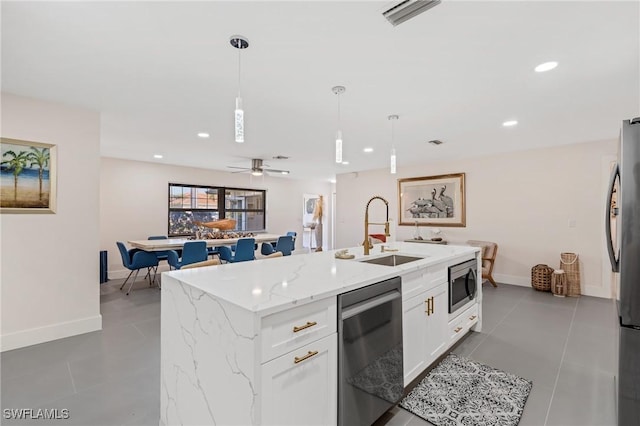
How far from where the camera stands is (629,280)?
60.3 inches

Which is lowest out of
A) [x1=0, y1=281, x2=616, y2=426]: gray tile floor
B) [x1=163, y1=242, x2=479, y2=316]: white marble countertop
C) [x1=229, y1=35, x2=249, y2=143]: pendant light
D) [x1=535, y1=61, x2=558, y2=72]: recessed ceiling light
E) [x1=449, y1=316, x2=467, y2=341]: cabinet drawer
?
[x1=0, y1=281, x2=616, y2=426]: gray tile floor

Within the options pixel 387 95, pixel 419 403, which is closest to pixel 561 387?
pixel 419 403

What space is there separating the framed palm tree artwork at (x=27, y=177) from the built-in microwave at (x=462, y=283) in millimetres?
3835

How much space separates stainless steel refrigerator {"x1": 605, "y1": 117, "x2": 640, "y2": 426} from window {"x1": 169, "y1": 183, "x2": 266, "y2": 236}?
6995mm

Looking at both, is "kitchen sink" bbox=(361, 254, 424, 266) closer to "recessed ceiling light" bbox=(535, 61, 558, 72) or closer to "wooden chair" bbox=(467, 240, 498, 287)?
"recessed ceiling light" bbox=(535, 61, 558, 72)

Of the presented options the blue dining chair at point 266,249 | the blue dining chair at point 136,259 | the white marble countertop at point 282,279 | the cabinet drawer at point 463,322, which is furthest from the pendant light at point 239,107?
the blue dining chair at point 266,249

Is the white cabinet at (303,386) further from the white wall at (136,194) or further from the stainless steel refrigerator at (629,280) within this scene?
the white wall at (136,194)

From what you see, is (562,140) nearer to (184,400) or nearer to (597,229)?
(597,229)

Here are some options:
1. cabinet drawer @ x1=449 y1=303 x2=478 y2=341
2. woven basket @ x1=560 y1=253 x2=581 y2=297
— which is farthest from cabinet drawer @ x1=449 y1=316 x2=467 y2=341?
woven basket @ x1=560 y1=253 x2=581 y2=297

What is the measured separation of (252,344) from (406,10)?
5.85 ft

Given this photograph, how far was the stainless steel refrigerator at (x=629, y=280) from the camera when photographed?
1519 mm

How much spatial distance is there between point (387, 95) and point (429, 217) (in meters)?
Answer: 4.02

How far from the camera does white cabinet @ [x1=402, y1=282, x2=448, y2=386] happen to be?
194cm

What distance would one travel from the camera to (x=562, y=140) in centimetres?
432
